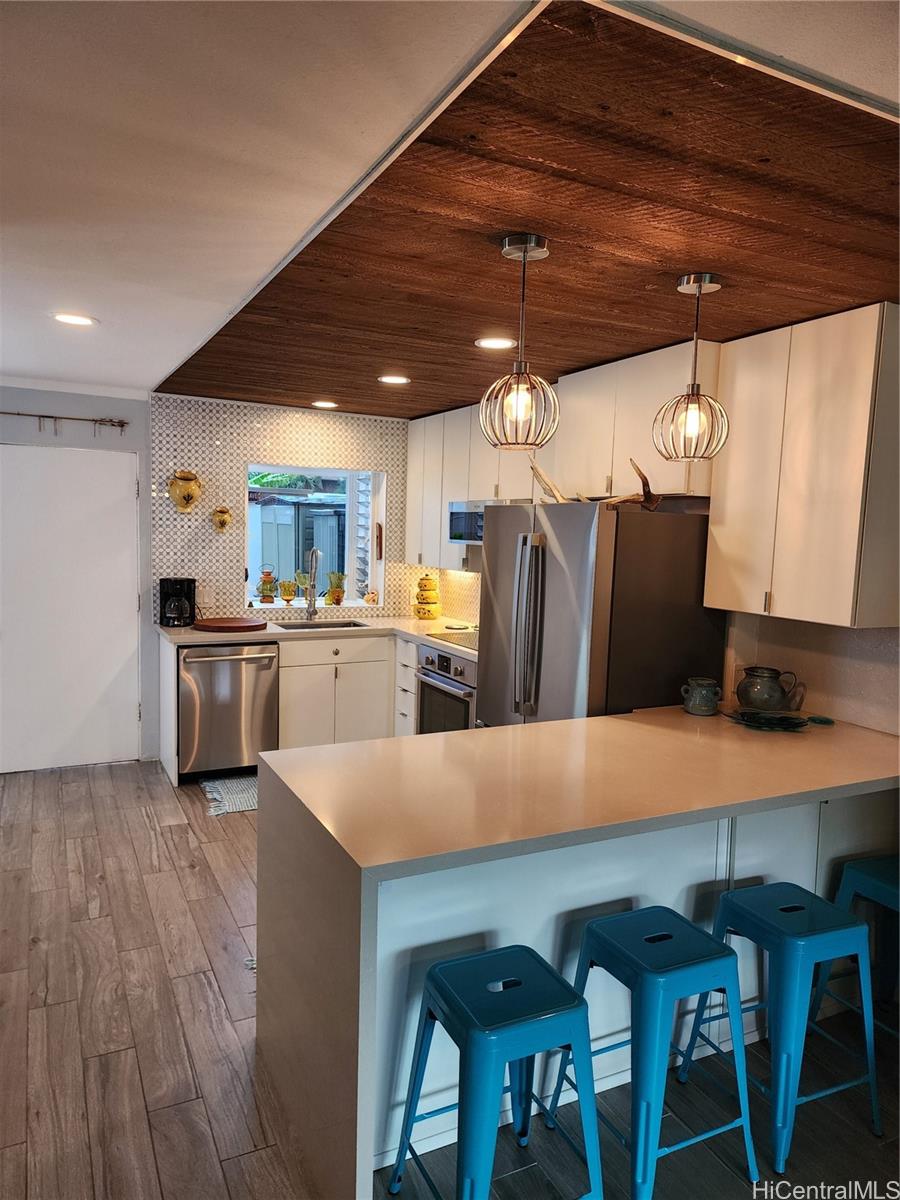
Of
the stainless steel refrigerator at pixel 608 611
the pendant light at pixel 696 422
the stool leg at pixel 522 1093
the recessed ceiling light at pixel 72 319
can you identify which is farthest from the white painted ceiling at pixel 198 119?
the stool leg at pixel 522 1093

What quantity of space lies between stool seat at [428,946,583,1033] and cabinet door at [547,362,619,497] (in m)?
2.12

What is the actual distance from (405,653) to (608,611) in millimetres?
2235

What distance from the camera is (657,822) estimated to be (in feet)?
6.17

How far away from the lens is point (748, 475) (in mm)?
2898

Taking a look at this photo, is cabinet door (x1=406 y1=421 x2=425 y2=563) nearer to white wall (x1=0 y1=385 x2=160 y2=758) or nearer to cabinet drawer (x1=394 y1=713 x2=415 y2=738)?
cabinet drawer (x1=394 y1=713 x2=415 y2=738)

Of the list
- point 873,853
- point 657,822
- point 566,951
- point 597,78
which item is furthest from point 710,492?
point 597,78

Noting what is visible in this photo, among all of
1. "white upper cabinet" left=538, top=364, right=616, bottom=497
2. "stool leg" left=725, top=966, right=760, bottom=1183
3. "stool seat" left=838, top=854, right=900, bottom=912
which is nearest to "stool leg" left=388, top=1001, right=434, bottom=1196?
"stool leg" left=725, top=966, right=760, bottom=1183

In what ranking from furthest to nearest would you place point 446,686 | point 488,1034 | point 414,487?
point 414,487
point 446,686
point 488,1034

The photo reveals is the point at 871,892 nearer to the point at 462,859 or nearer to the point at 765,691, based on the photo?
the point at 765,691

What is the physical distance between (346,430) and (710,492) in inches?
120

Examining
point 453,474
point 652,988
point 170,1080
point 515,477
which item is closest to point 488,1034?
point 652,988

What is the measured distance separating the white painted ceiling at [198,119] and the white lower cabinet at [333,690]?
2.77 metres

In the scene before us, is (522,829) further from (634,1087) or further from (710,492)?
(710,492)

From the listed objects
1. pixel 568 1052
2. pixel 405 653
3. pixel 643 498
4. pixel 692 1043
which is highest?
pixel 643 498
